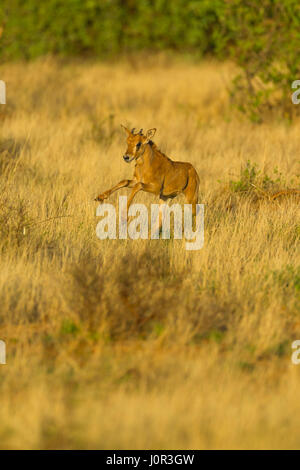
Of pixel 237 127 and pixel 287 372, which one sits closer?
pixel 287 372

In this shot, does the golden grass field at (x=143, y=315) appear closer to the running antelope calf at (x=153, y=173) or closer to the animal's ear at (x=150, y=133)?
the running antelope calf at (x=153, y=173)

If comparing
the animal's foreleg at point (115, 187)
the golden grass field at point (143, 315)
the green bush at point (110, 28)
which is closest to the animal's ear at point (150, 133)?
the animal's foreleg at point (115, 187)

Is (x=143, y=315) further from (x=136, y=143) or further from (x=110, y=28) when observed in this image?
(x=110, y=28)

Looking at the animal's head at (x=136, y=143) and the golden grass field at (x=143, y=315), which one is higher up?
the animal's head at (x=136, y=143)

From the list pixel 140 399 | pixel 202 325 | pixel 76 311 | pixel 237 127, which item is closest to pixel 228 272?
pixel 202 325

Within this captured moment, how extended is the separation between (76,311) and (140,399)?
49.6 inches

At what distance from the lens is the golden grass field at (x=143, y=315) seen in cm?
452

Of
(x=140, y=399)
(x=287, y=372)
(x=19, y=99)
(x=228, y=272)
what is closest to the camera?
(x=140, y=399)

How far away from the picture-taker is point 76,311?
5.82 m

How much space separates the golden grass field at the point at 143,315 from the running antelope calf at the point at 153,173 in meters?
0.51

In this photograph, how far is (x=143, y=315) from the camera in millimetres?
5945

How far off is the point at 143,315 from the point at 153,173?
1.94m

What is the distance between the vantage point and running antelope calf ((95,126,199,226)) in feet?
23.9
